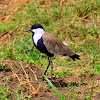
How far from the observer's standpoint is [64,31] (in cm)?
557

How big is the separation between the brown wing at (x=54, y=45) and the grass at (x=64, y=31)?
16.3 inches

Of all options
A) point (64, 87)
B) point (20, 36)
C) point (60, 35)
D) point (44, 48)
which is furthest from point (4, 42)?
point (64, 87)

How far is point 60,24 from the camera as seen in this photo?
5617 mm

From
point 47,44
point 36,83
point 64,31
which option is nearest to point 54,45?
point 47,44

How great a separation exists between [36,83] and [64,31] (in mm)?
2397

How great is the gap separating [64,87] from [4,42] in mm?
2642

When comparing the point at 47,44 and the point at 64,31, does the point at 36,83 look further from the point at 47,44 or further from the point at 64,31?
the point at 64,31

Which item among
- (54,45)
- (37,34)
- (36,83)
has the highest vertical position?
(37,34)

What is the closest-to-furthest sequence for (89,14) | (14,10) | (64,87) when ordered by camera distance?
1. (64,87)
2. (89,14)
3. (14,10)

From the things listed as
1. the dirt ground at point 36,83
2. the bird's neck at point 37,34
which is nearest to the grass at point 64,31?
the dirt ground at point 36,83

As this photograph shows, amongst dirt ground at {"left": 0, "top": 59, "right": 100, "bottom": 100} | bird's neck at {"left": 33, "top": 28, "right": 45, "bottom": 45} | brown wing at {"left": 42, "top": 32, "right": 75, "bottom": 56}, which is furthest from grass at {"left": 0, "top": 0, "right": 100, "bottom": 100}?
bird's neck at {"left": 33, "top": 28, "right": 45, "bottom": 45}

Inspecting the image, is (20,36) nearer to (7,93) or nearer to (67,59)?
(67,59)

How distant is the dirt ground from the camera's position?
10.3 ft

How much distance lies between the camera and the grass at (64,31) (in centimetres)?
446
